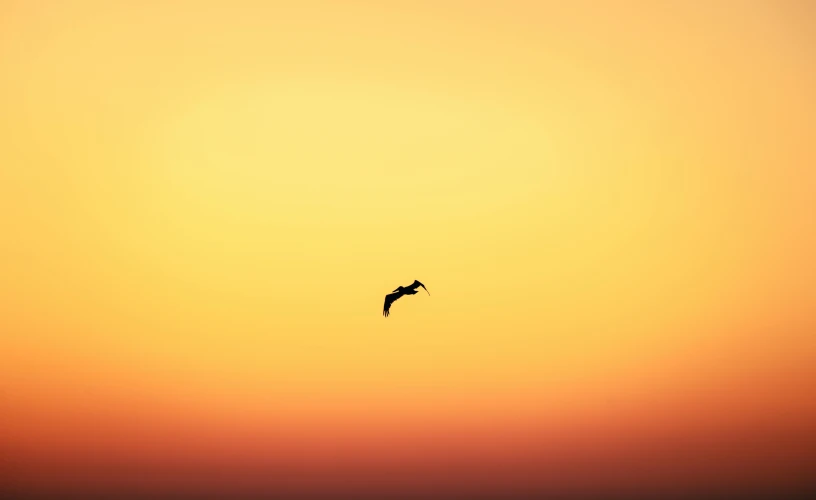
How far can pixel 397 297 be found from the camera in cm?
8781
